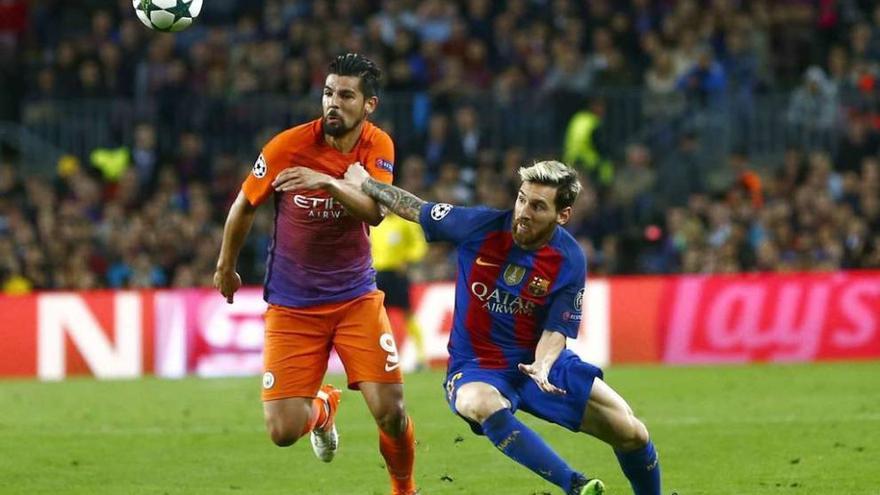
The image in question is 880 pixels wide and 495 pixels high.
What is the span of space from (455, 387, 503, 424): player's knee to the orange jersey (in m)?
1.12

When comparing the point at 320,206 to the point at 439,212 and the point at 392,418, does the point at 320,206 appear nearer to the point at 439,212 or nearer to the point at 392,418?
the point at 439,212

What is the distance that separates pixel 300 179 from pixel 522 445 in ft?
5.66

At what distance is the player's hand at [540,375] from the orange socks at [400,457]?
115 cm

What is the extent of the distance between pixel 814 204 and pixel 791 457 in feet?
32.1

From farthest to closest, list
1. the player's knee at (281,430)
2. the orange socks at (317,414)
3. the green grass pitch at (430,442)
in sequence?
the green grass pitch at (430,442) < the orange socks at (317,414) < the player's knee at (281,430)

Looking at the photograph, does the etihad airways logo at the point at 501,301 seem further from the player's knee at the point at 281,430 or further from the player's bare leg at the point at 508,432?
the player's knee at the point at 281,430

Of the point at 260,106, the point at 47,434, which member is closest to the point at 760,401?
the point at 47,434

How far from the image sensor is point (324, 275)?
9031 millimetres

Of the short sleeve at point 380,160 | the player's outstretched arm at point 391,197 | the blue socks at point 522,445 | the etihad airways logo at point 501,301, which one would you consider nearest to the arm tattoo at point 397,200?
the player's outstretched arm at point 391,197

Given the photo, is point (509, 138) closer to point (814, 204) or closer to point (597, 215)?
point (597, 215)

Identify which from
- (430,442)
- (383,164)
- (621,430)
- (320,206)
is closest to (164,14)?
(320,206)

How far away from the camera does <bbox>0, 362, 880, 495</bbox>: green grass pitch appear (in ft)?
33.1

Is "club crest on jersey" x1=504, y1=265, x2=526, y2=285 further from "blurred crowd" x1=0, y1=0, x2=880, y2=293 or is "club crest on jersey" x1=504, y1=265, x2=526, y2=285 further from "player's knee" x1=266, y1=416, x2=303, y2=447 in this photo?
"blurred crowd" x1=0, y1=0, x2=880, y2=293

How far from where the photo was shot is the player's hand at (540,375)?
7.88 meters
